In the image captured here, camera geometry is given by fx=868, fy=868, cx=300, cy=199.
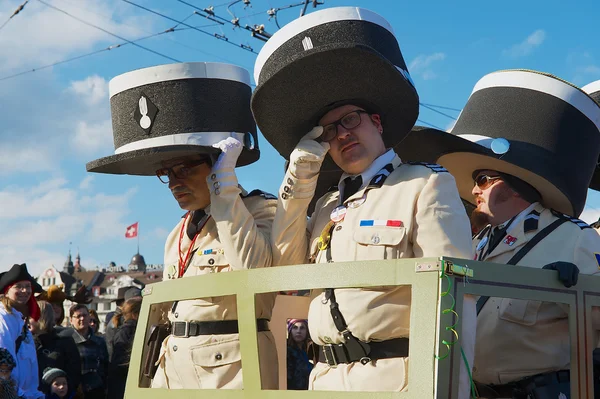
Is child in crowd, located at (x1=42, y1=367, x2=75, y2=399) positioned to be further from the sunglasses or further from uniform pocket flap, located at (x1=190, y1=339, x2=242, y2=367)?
the sunglasses

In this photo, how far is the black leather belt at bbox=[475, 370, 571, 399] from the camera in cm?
397

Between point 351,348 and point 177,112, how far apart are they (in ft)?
5.85

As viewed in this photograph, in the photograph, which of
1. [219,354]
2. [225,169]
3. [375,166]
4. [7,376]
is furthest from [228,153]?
[7,376]

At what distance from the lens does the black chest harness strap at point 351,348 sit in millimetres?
3307

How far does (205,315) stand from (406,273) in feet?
5.38

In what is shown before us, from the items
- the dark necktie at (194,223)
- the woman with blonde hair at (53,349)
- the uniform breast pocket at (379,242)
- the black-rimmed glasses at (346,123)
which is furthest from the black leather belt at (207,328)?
the woman with blonde hair at (53,349)

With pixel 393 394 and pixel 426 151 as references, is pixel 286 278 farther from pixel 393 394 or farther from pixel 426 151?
pixel 426 151

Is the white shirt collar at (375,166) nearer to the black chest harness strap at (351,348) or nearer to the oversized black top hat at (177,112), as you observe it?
the black chest harness strap at (351,348)

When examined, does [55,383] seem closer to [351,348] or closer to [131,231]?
[351,348]

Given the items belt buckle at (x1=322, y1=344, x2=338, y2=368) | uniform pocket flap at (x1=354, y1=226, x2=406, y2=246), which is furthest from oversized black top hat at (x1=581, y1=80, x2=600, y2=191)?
belt buckle at (x1=322, y1=344, x2=338, y2=368)

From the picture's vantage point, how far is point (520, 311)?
4125 millimetres

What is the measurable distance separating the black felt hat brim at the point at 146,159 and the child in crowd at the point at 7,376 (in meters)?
2.71

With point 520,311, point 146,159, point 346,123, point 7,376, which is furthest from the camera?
point 7,376

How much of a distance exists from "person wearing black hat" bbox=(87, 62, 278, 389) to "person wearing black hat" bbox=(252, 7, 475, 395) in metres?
0.30
